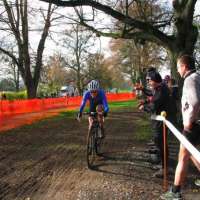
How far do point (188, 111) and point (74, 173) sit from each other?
3.16m

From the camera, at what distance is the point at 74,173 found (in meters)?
8.17

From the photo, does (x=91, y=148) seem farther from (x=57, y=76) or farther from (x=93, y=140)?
(x=57, y=76)

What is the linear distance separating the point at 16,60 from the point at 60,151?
19713mm

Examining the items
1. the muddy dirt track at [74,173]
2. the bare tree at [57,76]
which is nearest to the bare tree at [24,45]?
the muddy dirt track at [74,173]

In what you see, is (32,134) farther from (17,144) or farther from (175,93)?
(175,93)

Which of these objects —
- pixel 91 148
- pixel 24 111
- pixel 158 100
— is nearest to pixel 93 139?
pixel 91 148

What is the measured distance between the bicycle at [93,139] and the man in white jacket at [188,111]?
10.2 feet

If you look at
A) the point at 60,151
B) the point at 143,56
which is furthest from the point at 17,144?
the point at 143,56

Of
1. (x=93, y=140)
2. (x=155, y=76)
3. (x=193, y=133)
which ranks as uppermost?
(x=155, y=76)

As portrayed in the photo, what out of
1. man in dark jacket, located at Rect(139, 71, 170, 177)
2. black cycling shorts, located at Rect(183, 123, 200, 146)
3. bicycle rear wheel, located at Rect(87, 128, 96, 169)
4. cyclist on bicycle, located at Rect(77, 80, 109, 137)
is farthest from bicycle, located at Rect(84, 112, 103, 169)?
black cycling shorts, located at Rect(183, 123, 200, 146)

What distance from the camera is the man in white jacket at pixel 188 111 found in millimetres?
5805

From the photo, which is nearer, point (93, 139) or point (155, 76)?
point (155, 76)

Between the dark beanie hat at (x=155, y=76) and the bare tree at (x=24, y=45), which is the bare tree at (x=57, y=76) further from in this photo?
the dark beanie hat at (x=155, y=76)

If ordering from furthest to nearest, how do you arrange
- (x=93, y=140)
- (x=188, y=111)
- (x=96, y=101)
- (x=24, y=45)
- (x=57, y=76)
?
1. (x=57, y=76)
2. (x=24, y=45)
3. (x=96, y=101)
4. (x=93, y=140)
5. (x=188, y=111)
